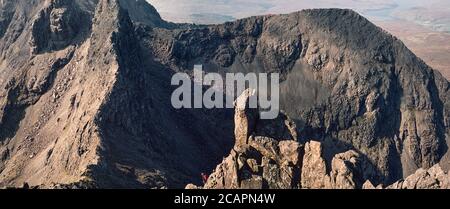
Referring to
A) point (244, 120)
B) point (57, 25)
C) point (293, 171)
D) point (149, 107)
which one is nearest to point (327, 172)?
point (293, 171)

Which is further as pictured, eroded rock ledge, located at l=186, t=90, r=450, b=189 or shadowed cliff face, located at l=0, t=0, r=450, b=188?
shadowed cliff face, located at l=0, t=0, r=450, b=188

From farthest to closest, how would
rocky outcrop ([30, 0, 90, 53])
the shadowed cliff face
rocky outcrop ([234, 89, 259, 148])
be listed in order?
rocky outcrop ([30, 0, 90, 53]), the shadowed cliff face, rocky outcrop ([234, 89, 259, 148])

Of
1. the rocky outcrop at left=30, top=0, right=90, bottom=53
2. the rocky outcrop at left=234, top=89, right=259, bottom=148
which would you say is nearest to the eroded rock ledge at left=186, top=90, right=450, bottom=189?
the rocky outcrop at left=234, top=89, right=259, bottom=148

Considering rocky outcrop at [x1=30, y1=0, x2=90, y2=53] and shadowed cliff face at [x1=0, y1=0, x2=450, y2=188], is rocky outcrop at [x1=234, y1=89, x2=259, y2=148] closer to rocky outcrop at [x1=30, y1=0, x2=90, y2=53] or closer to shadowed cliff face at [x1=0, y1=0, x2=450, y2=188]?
shadowed cliff face at [x1=0, y1=0, x2=450, y2=188]

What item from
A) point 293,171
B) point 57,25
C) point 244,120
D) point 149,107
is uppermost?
point 57,25

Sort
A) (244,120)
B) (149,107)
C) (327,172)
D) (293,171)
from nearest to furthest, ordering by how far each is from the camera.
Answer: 1. (293,171)
2. (327,172)
3. (244,120)
4. (149,107)

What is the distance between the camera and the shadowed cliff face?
115688mm

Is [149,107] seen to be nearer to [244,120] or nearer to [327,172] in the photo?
[244,120]

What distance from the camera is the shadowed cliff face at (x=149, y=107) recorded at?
115688 millimetres

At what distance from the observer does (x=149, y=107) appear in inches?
5305

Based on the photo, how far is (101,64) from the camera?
13288 centimetres

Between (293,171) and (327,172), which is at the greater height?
(293,171)
